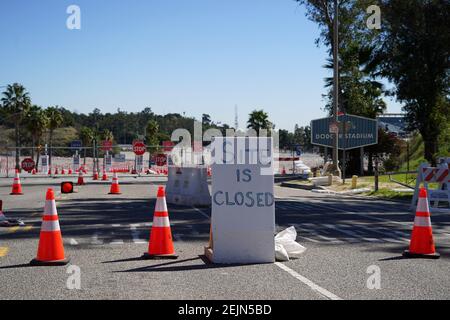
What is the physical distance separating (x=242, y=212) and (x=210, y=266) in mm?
873

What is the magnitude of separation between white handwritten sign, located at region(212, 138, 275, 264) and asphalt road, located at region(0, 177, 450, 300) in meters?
0.29

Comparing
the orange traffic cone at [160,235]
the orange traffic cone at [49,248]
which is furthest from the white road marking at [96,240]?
the orange traffic cone at [49,248]

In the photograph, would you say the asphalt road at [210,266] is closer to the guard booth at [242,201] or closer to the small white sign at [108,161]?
the guard booth at [242,201]

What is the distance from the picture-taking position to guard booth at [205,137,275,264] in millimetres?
9078

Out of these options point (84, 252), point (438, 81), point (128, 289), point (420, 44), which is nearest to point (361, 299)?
point (128, 289)

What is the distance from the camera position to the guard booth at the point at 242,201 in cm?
908

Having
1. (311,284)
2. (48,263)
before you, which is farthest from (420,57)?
(48,263)

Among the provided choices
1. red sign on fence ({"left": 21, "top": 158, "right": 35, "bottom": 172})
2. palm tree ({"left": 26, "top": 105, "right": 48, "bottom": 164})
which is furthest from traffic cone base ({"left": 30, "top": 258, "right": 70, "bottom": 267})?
palm tree ({"left": 26, "top": 105, "right": 48, "bottom": 164})

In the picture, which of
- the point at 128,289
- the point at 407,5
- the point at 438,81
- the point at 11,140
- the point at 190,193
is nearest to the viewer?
the point at 128,289

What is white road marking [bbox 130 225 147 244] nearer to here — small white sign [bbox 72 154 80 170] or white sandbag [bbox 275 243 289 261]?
white sandbag [bbox 275 243 289 261]

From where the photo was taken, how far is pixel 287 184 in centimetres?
3544
